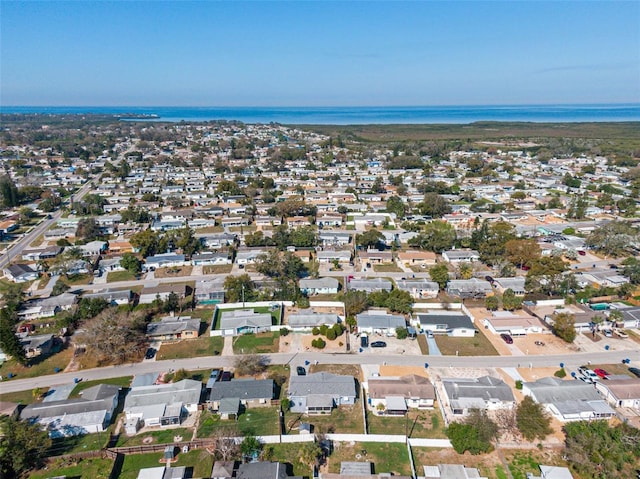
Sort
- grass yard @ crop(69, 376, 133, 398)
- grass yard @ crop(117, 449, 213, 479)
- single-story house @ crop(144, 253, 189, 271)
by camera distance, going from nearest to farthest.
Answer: grass yard @ crop(117, 449, 213, 479) < grass yard @ crop(69, 376, 133, 398) < single-story house @ crop(144, 253, 189, 271)

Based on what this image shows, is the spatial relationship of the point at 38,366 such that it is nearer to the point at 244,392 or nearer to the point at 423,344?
the point at 244,392

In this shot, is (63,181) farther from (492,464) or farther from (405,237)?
(492,464)

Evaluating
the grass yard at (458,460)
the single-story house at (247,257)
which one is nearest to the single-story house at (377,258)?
the single-story house at (247,257)

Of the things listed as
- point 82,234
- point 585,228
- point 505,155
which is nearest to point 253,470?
point 82,234

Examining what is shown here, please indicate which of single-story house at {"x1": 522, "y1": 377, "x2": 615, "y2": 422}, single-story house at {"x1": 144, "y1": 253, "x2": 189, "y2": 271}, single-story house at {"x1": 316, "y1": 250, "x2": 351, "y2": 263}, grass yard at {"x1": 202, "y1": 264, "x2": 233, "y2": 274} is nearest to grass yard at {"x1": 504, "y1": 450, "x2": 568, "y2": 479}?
single-story house at {"x1": 522, "y1": 377, "x2": 615, "y2": 422}

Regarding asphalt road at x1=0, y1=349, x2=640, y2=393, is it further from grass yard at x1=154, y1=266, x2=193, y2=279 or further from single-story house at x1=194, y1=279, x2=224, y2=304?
grass yard at x1=154, y1=266, x2=193, y2=279
